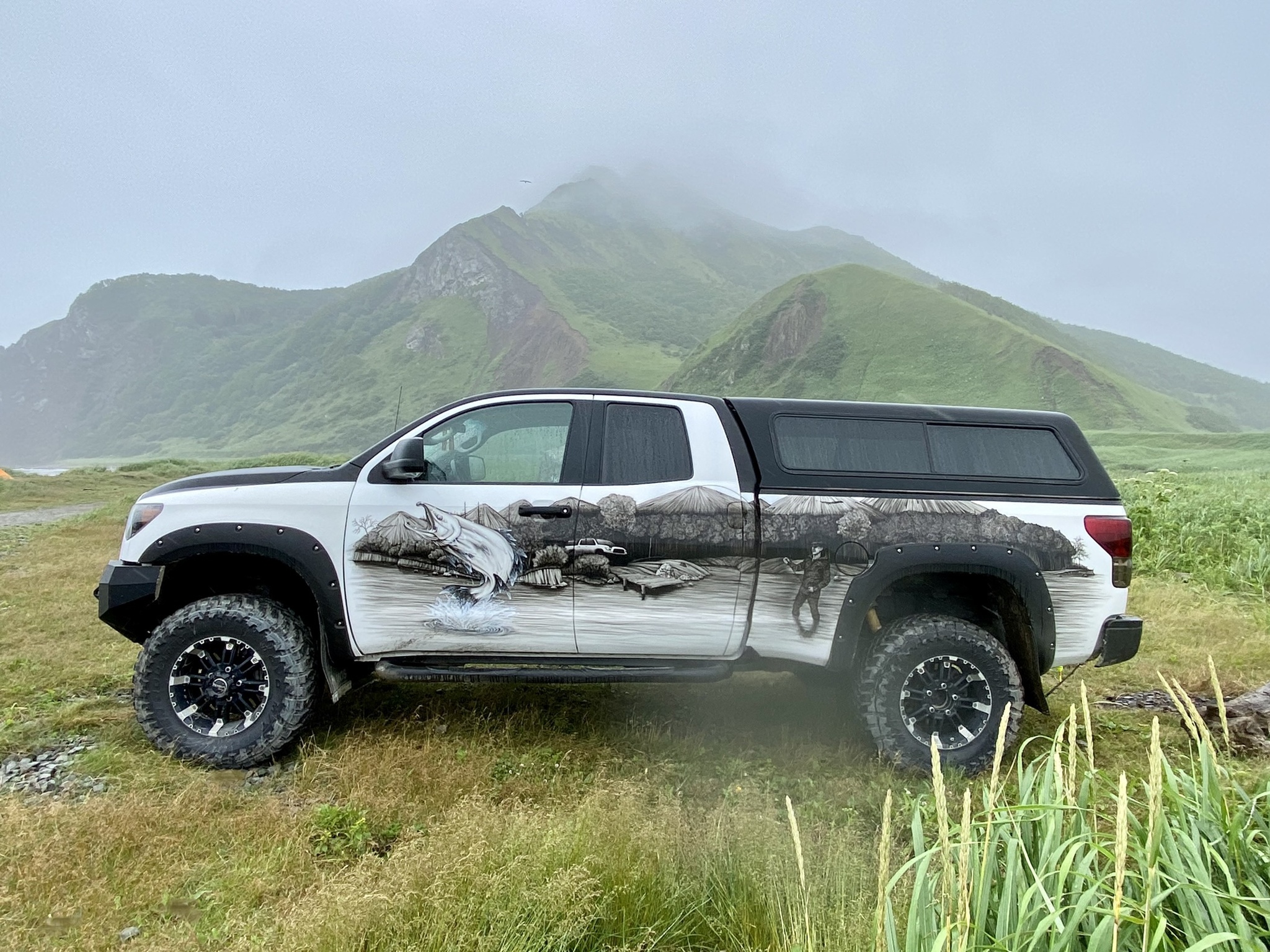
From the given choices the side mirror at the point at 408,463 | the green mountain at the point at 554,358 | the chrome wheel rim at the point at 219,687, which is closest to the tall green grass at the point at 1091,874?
the side mirror at the point at 408,463

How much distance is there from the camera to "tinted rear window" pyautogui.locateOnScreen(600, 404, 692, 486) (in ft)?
13.5

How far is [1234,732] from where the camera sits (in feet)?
14.8

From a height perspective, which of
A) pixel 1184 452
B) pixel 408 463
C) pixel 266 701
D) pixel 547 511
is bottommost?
pixel 266 701


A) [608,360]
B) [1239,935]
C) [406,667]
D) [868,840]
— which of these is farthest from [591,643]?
[608,360]

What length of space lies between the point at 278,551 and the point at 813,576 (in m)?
2.97

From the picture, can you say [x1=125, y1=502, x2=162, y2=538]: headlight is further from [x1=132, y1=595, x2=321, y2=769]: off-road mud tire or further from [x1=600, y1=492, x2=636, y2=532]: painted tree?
[x1=600, y1=492, x2=636, y2=532]: painted tree

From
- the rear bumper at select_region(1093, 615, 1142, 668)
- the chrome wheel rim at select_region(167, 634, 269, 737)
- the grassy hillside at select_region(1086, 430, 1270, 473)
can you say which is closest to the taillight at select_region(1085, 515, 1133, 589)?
the rear bumper at select_region(1093, 615, 1142, 668)

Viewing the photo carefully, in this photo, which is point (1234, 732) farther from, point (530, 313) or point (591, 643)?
point (530, 313)

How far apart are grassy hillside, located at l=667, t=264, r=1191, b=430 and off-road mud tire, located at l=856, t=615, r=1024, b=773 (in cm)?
6332

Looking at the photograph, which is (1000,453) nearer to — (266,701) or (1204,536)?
(266,701)

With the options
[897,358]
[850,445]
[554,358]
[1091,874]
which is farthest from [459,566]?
[554,358]

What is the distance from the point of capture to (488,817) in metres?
3.00

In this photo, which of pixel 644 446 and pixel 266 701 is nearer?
pixel 266 701

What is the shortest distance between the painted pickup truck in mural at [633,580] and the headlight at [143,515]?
0.05ft
